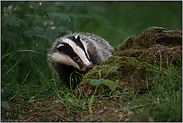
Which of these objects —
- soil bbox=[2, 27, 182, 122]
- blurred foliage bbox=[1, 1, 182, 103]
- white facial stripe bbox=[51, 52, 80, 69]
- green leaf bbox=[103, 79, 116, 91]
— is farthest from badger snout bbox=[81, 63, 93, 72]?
green leaf bbox=[103, 79, 116, 91]

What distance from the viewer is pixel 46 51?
4.97 m

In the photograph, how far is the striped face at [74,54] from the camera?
304cm

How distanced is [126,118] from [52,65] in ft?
7.40

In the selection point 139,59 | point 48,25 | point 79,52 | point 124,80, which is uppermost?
point 48,25

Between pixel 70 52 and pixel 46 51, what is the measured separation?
1.94m

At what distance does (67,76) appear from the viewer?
3521mm

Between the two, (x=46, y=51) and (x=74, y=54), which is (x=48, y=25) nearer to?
(x=46, y=51)

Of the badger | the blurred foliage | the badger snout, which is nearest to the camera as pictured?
the badger snout

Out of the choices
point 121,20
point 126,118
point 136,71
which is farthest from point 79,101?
point 121,20

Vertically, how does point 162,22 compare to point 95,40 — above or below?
above

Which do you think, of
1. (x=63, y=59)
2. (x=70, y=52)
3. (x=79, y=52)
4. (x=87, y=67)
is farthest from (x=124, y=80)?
(x=63, y=59)

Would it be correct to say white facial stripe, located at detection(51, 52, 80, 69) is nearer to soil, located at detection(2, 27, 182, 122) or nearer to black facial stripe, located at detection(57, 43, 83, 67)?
black facial stripe, located at detection(57, 43, 83, 67)

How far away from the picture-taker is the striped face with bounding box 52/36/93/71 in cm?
304

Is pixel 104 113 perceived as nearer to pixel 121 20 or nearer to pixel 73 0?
pixel 73 0
